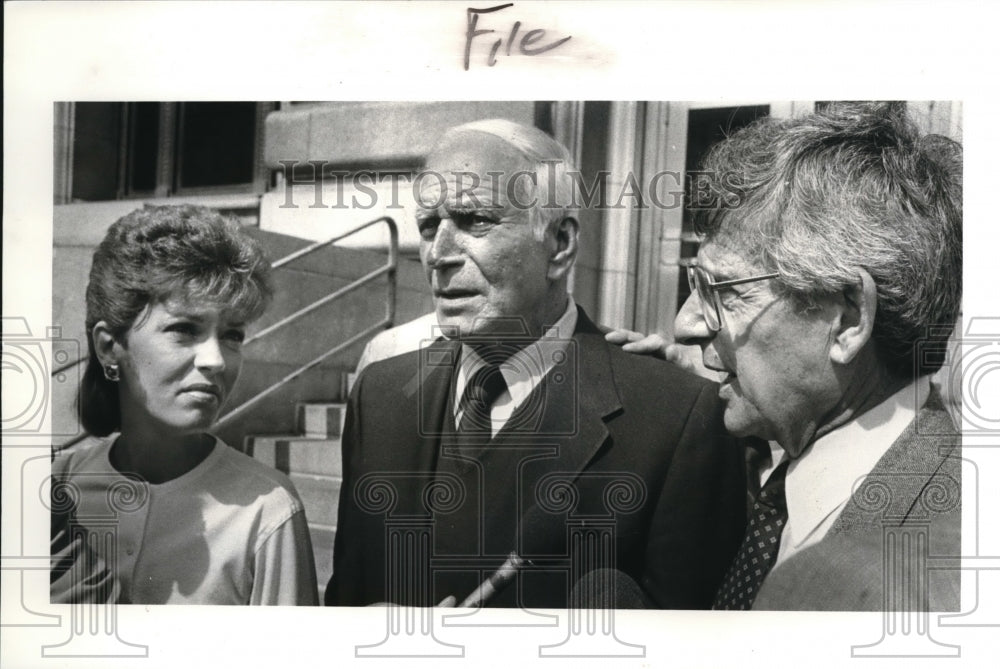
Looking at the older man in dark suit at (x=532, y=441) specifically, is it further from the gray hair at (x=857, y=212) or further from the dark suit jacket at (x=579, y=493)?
the gray hair at (x=857, y=212)

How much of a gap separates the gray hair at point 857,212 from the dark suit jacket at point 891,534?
0.34 metres

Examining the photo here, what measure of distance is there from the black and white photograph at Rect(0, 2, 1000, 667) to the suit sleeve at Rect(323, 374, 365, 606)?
1 cm

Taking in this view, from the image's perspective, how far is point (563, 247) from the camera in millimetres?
4203

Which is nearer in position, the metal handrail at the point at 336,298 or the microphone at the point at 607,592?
the microphone at the point at 607,592

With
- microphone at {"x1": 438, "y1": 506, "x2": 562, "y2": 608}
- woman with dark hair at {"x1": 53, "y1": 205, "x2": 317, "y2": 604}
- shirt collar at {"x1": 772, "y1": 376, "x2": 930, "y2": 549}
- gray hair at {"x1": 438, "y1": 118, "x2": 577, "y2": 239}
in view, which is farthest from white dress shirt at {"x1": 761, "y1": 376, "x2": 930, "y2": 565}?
woman with dark hair at {"x1": 53, "y1": 205, "x2": 317, "y2": 604}

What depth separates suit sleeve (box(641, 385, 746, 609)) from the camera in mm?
4188

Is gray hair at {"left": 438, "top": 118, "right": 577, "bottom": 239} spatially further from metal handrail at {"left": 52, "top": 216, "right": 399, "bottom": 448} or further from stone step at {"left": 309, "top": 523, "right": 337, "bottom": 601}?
stone step at {"left": 309, "top": 523, "right": 337, "bottom": 601}

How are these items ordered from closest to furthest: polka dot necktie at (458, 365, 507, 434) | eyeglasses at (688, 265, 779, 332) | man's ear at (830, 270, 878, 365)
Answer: man's ear at (830, 270, 878, 365)
eyeglasses at (688, 265, 779, 332)
polka dot necktie at (458, 365, 507, 434)

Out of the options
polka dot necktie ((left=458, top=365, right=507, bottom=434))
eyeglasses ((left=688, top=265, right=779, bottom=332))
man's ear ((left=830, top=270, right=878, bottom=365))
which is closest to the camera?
man's ear ((left=830, top=270, right=878, bottom=365))

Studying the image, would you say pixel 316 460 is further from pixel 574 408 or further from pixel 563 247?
pixel 563 247

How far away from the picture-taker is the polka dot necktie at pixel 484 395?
4.25 m

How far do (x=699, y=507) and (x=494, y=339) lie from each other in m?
1.07

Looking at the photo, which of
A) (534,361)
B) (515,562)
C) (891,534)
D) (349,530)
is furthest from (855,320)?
(349,530)

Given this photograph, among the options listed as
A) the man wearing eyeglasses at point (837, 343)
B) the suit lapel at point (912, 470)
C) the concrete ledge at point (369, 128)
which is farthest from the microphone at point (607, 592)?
the concrete ledge at point (369, 128)
